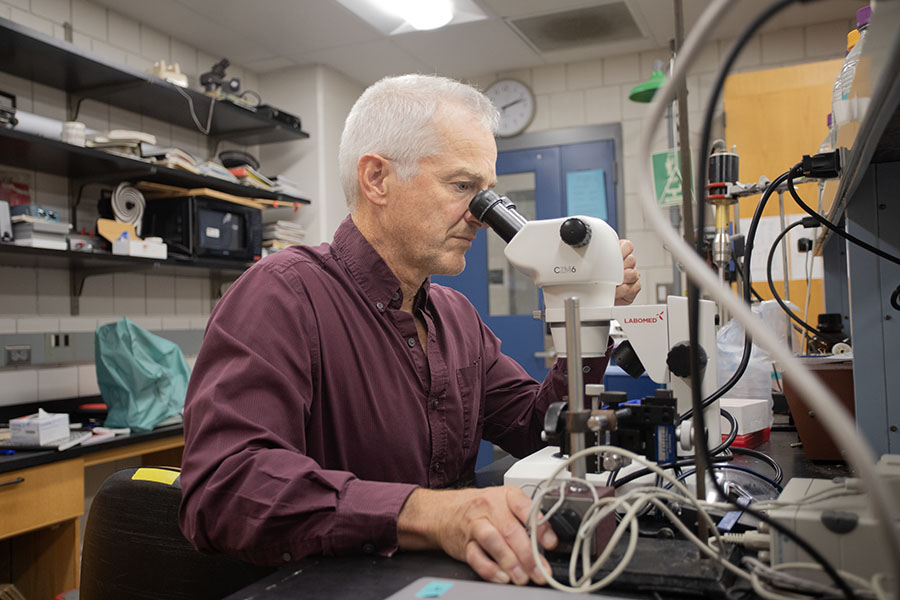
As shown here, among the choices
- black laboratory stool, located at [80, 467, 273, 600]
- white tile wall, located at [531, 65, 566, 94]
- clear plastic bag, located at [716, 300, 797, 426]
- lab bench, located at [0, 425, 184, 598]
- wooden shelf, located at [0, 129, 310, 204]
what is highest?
white tile wall, located at [531, 65, 566, 94]

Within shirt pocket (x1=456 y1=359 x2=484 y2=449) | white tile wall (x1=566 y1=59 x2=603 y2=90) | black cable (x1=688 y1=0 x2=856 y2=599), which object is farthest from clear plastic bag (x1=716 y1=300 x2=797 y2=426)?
white tile wall (x1=566 y1=59 x2=603 y2=90)

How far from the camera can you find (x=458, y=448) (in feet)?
4.33

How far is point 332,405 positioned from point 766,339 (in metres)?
0.87

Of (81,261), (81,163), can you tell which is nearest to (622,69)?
(81,163)

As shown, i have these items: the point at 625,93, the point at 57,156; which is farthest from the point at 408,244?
the point at 625,93

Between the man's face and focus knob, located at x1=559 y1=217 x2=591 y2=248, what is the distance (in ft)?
1.37

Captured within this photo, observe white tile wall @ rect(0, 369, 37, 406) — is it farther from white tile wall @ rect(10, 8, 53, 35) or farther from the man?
the man

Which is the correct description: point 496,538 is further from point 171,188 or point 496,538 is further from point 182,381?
point 171,188

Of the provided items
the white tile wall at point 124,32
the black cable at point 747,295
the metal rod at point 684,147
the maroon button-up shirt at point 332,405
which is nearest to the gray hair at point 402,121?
the maroon button-up shirt at point 332,405

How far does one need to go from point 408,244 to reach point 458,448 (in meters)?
0.41

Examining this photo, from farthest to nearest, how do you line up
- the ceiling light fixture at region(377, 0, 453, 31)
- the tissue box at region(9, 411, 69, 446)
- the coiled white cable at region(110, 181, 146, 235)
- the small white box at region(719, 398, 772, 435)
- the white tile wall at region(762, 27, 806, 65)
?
the white tile wall at region(762, 27, 806, 65) < the ceiling light fixture at region(377, 0, 453, 31) < the coiled white cable at region(110, 181, 146, 235) < the tissue box at region(9, 411, 69, 446) < the small white box at region(719, 398, 772, 435)

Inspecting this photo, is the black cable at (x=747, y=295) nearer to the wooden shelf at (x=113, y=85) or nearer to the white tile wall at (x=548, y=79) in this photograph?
the wooden shelf at (x=113, y=85)

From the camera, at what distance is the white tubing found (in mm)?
317

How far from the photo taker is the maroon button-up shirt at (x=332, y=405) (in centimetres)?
83
